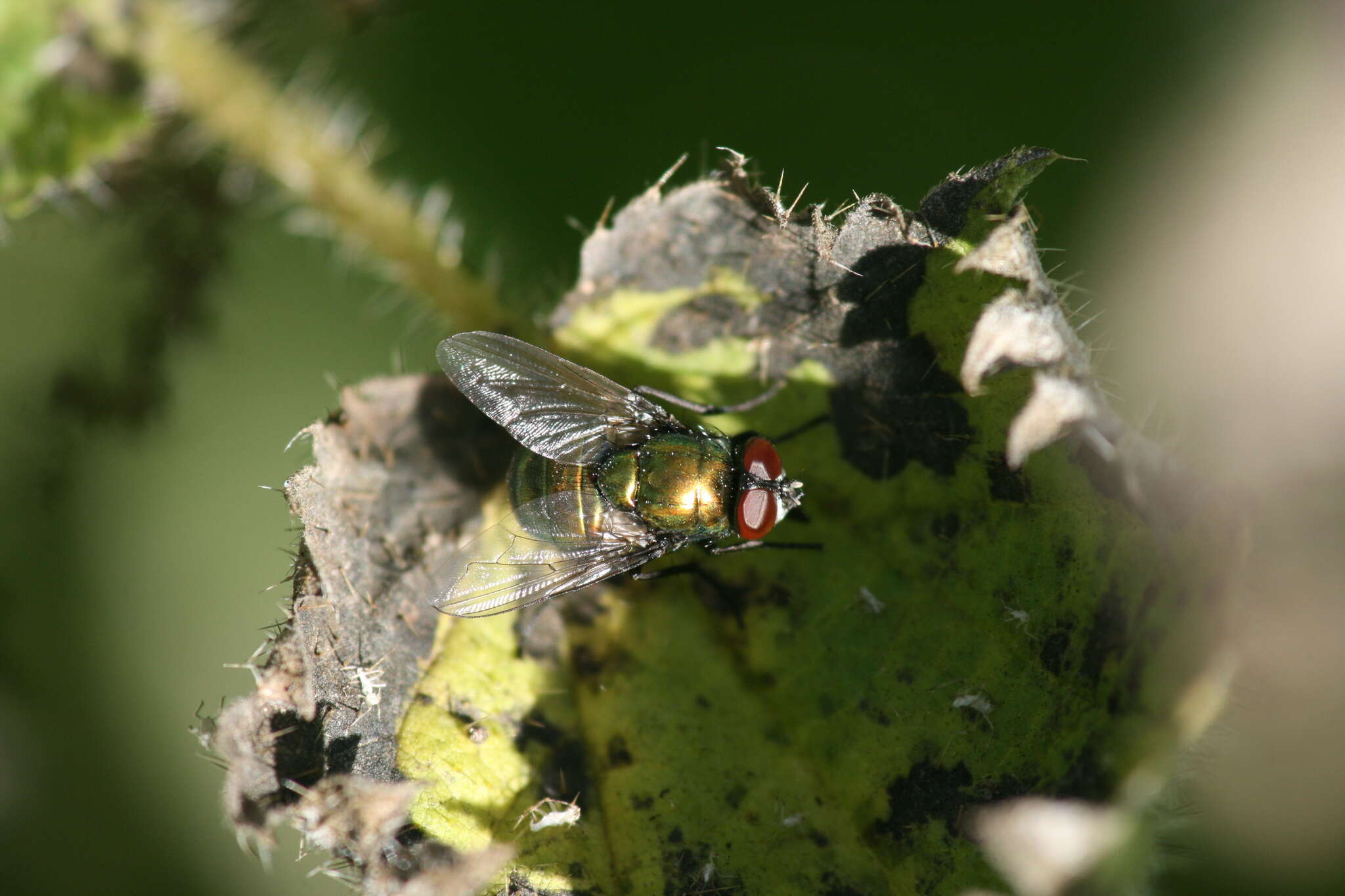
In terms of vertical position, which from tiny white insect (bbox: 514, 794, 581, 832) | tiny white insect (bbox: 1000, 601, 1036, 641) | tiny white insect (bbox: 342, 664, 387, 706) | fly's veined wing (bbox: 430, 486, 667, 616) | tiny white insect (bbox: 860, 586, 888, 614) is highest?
tiny white insect (bbox: 1000, 601, 1036, 641)

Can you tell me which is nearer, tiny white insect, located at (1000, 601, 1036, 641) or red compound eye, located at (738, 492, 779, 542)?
tiny white insect, located at (1000, 601, 1036, 641)

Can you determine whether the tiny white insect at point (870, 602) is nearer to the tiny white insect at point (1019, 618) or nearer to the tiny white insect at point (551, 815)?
the tiny white insect at point (1019, 618)

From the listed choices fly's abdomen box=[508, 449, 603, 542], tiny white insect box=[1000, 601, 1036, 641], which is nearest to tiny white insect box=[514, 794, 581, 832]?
fly's abdomen box=[508, 449, 603, 542]

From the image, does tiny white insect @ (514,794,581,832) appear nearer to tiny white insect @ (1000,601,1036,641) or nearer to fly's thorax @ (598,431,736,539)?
fly's thorax @ (598,431,736,539)

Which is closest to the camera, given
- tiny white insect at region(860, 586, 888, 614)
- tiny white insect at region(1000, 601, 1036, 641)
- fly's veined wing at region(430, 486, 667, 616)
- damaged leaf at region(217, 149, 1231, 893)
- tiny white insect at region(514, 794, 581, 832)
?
damaged leaf at region(217, 149, 1231, 893)

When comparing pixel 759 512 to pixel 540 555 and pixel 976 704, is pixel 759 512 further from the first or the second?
pixel 976 704

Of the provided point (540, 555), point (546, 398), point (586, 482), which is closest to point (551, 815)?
point (540, 555)
